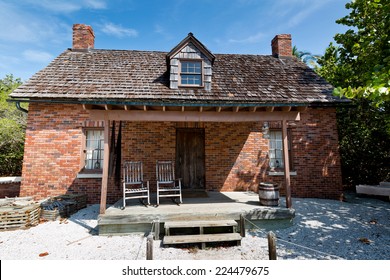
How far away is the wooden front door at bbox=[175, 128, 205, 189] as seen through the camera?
8141mm

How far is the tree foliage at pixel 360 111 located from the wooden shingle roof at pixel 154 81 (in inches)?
55.8

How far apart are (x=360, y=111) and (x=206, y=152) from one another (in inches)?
327

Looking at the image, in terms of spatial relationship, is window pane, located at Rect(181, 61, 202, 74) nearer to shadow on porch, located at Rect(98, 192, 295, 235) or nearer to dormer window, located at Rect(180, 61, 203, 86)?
dormer window, located at Rect(180, 61, 203, 86)

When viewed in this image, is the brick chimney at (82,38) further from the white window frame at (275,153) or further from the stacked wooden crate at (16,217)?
the white window frame at (275,153)

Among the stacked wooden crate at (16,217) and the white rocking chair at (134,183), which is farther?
the white rocking chair at (134,183)

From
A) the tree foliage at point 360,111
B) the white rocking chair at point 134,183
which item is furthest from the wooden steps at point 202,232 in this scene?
the tree foliage at point 360,111

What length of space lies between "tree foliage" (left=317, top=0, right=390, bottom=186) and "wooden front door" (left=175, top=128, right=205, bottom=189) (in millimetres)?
6037

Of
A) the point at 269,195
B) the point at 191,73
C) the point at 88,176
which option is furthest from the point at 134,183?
the point at 191,73

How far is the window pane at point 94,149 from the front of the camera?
7906 mm

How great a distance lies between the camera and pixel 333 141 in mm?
8555

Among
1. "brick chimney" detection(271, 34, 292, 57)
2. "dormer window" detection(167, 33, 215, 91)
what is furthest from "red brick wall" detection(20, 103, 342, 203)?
"brick chimney" detection(271, 34, 292, 57)

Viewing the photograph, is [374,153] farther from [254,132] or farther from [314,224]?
[314,224]

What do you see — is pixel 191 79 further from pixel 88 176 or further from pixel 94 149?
pixel 88 176

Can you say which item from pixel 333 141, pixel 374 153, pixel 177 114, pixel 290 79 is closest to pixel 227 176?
pixel 177 114
